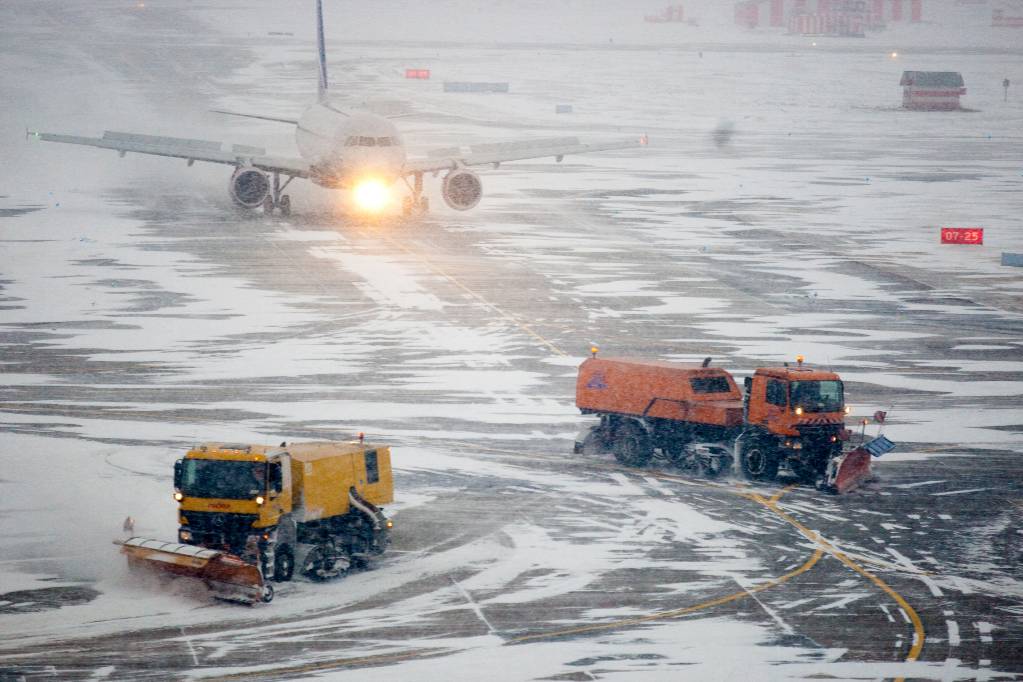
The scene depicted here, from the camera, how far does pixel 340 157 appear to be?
7331 cm

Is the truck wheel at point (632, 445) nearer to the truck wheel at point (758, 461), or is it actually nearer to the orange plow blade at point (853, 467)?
the truck wheel at point (758, 461)

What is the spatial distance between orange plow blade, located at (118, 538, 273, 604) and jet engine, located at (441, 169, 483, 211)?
53541 millimetres

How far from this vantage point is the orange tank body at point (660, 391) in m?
38.0

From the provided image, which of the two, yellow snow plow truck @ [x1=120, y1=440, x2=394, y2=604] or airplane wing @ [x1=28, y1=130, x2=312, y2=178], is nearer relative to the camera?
yellow snow plow truck @ [x1=120, y1=440, x2=394, y2=604]

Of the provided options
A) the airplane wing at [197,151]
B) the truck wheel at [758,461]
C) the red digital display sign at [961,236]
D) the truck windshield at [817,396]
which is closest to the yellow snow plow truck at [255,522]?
the truck wheel at [758,461]

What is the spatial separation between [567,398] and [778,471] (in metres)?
9.52

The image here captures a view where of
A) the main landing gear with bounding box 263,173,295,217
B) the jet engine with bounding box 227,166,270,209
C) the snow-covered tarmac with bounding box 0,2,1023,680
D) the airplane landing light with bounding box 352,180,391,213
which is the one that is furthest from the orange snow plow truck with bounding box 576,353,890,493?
the airplane landing light with bounding box 352,180,391,213

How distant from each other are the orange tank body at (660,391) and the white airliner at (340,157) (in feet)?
118

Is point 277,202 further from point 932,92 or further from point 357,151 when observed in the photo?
point 932,92

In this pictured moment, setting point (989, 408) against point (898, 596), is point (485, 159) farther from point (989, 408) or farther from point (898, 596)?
point (898, 596)

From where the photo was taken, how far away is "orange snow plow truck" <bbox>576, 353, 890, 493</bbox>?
36.9 metres

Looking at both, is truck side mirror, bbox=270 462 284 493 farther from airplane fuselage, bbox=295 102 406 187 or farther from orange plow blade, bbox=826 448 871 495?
airplane fuselage, bbox=295 102 406 187

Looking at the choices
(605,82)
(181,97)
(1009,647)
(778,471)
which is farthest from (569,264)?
(605,82)

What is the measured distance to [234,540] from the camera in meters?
28.2
